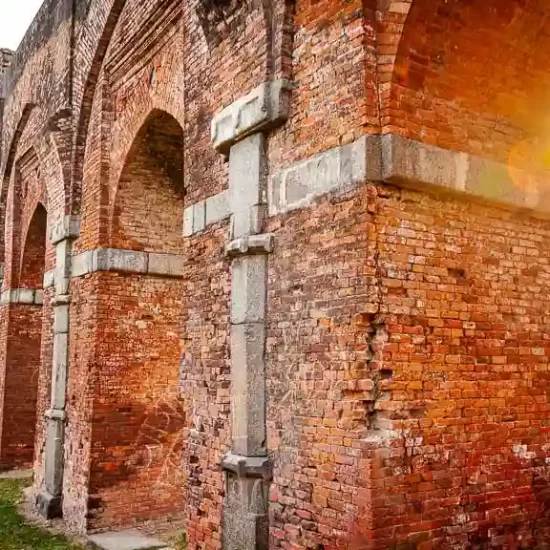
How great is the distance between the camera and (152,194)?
8.82m

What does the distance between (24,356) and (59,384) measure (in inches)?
148

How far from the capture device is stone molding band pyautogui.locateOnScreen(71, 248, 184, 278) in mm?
8469

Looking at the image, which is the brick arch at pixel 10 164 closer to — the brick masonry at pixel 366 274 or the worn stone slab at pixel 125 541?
the brick masonry at pixel 366 274

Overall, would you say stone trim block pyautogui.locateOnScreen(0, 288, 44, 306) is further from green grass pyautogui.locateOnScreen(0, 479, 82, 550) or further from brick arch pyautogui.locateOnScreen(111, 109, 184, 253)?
brick arch pyautogui.locateOnScreen(111, 109, 184, 253)

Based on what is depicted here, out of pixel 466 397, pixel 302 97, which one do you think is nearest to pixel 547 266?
pixel 466 397

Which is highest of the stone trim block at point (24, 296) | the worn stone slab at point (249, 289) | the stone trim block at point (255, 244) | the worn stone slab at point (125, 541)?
the stone trim block at point (24, 296)

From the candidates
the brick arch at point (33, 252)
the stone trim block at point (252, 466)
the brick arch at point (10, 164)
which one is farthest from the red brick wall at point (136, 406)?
the brick arch at point (10, 164)

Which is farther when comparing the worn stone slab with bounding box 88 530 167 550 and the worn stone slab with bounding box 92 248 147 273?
the worn stone slab with bounding box 92 248 147 273

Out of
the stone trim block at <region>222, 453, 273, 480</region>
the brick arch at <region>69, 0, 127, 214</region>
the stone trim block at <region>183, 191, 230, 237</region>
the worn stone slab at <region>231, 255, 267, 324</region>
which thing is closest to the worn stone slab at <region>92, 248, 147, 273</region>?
the brick arch at <region>69, 0, 127, 214</region>

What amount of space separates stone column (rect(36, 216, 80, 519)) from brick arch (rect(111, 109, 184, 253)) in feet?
3.22

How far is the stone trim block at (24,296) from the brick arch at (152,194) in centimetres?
487

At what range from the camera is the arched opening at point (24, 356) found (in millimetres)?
12477

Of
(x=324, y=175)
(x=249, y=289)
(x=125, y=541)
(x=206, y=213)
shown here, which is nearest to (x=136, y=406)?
A: (x=125, y=541)

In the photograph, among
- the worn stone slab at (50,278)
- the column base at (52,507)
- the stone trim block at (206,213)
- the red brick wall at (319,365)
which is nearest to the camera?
the red brick wall at (319,365)
